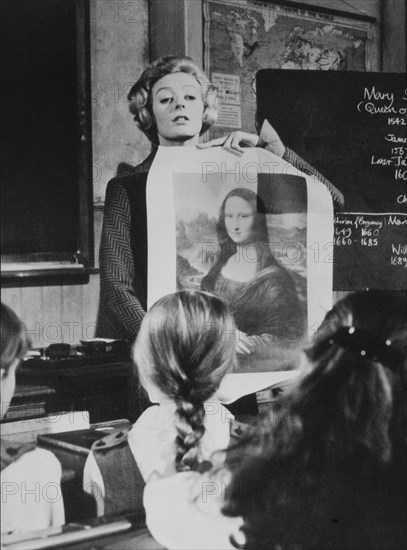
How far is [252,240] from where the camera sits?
127 cm

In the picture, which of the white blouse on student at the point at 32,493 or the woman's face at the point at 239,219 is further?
the woman's face at the point at 239,219

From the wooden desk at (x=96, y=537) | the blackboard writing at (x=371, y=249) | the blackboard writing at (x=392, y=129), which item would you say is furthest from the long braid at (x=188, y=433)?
the blackboard writing at (x=392, y=129)

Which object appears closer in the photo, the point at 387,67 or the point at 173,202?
the point at 173,202

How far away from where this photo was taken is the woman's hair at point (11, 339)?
114 cm

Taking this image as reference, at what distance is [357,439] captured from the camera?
1275 millimetres

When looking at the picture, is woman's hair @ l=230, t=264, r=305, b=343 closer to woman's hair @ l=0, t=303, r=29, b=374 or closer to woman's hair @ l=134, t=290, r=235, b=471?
woman's hair @ l=134, t=290, r=235, b=471

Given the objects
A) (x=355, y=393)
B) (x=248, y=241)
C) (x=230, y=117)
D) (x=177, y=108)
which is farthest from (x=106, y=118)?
(x=355, y=393)

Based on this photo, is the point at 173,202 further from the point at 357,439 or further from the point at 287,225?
the point at 357,439

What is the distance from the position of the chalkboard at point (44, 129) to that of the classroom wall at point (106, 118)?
0.03 metres

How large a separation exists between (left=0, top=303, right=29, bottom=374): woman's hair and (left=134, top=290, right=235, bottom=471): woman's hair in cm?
20

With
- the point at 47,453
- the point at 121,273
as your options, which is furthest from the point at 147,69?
the point at 47,453

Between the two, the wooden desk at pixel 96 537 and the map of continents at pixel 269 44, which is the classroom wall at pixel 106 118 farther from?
the wooden desk at pixel 96 537

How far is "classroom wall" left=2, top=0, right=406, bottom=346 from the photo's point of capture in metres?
1.16

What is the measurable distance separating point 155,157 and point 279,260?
1.01 feet
